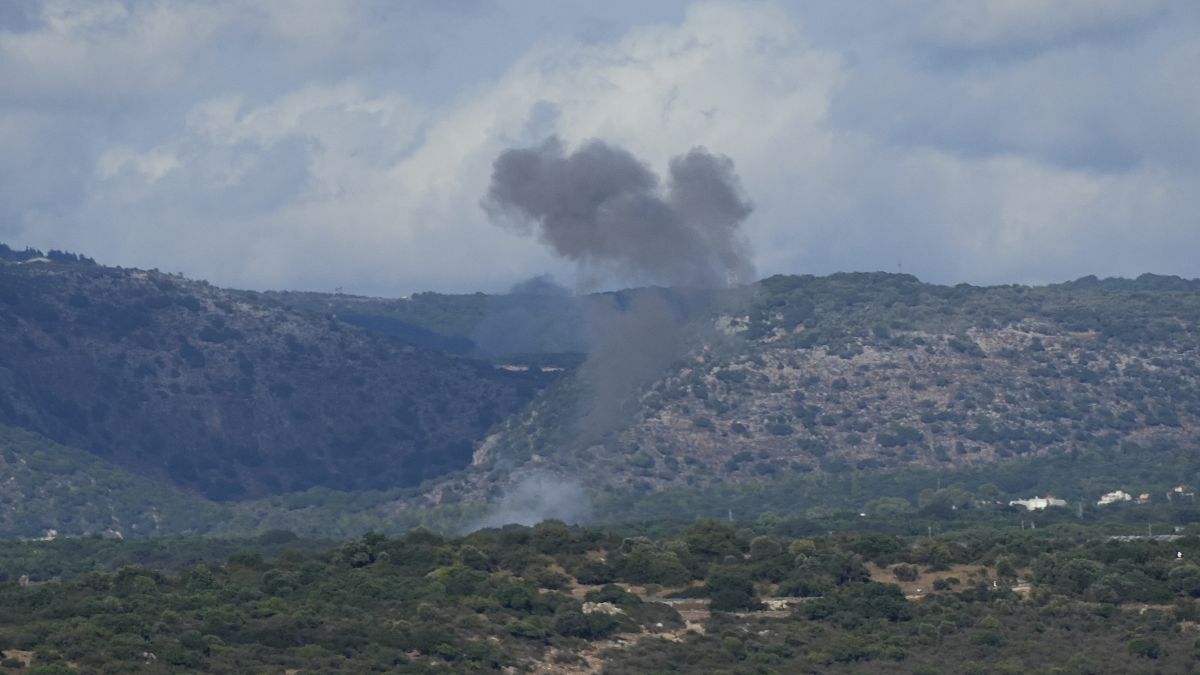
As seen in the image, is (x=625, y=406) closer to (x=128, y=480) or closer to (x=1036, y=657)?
(x=128, y=480)

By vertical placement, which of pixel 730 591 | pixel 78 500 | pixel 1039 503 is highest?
pixel 78 500

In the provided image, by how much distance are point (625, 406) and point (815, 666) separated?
105 m

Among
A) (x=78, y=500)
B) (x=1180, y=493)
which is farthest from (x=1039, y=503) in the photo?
(x=78, y=500)

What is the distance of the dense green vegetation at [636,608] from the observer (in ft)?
279

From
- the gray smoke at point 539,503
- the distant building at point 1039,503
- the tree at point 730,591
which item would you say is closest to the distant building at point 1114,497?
the distant building at point 1039,503

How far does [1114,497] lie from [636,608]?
252 ft

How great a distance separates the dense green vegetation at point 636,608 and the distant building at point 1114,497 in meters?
49.8

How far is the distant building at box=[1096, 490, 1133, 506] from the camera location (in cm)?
16475

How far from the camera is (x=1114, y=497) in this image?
16825cm

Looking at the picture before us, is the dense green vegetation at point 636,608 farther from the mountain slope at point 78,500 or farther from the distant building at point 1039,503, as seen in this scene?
the mountain slope at point 78,500

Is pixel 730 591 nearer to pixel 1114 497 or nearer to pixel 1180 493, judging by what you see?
pixel 1180 493

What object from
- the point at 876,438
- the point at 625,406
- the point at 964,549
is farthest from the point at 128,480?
the point at 964,549

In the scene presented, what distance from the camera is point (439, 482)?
194m

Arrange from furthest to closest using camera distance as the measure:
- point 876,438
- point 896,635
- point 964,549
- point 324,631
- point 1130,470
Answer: point 876,438 < point 1130,470 < point 964,549 < point 896,635 < point 324,631
